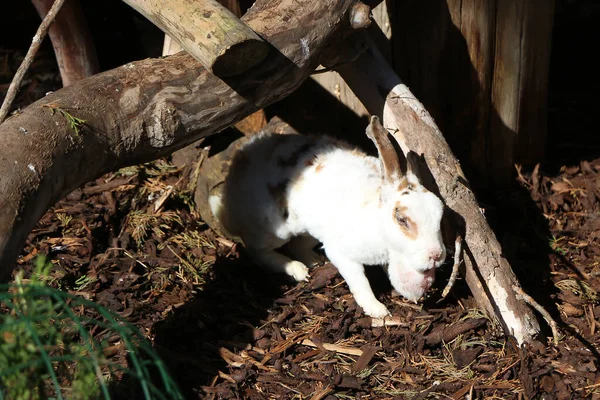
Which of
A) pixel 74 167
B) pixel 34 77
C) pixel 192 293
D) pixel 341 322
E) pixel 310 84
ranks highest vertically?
pixel 34 77

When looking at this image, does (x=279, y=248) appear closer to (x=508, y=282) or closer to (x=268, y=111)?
(x=268, y=111)

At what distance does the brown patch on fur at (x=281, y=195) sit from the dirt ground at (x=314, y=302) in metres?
0.46

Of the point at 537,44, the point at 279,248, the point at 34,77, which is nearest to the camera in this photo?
the point at 537,44

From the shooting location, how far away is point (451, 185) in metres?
4.23

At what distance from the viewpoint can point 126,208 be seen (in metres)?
5.24

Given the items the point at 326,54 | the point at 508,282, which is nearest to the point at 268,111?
the point at 326,54

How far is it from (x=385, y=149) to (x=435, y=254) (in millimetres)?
629

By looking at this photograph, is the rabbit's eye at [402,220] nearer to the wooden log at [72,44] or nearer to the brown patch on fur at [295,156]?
the brown patch on fur at [295,156]

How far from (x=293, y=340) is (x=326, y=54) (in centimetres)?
161

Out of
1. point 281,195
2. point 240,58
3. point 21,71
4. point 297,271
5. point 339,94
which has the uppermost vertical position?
point 21,71

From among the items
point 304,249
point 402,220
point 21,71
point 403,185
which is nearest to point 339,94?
point 304,249

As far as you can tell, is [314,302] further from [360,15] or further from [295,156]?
[360,15]

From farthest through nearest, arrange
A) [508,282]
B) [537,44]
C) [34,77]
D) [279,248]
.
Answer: [34,77] → [279,248] → [537,44] → [508,282]

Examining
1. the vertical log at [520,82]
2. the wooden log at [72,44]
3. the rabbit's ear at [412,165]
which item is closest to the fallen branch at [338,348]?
the rabbit's ear at [412,165]
